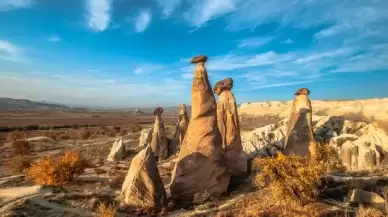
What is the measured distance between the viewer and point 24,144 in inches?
1019

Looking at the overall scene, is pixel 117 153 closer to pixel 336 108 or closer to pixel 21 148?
pixel 21 148

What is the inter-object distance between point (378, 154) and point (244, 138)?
8903 mm

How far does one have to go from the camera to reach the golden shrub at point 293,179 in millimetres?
8117

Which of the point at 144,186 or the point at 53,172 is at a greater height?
the point at 144,186

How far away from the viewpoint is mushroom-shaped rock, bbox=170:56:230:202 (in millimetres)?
10195

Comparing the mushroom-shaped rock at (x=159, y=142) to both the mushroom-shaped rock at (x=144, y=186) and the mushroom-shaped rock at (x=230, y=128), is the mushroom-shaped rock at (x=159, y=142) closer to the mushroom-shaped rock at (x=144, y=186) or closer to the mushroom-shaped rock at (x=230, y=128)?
the mushroom-shaped rock at (x=230, y=128)

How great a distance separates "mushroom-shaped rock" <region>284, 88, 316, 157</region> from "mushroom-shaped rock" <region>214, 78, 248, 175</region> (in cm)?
460

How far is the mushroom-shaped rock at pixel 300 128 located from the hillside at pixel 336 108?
12.6m

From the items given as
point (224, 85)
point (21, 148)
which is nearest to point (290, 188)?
point (224, 85)

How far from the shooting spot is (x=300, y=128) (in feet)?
55.6

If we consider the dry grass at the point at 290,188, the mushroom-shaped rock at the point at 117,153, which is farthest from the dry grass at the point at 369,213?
the mushroom-shaped rock at the point at 117,153

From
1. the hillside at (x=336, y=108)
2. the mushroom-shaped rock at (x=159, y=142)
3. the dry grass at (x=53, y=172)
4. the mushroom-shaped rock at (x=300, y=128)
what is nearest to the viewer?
the dry grass at (x=53, y=172)

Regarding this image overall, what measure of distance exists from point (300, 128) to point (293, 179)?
935cm

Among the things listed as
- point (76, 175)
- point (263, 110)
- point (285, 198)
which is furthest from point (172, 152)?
point (263, 110)
